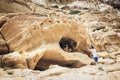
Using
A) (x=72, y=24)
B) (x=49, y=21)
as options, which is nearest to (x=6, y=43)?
(x=49, y=21)

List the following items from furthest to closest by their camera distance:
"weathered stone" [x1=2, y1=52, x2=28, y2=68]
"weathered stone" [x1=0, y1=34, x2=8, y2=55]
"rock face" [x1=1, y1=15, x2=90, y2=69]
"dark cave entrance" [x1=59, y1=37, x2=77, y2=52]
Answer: "dark cave entrance" [x1=59, y1=37, x2=77, y2=52] → "rock face" [x1=1, y1=15, x2=90, y2=69] → "weathered stone" [x1=0, y1=34, x2=8, y2=55] → "weathered stone" [x1=2, y1=52, x2=28, y2=68]

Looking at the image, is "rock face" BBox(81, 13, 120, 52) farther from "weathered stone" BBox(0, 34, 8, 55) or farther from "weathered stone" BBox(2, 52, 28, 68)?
"weathered stone" BBox(2, 52, 28, 68)

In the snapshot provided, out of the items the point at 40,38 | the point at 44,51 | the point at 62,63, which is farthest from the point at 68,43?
the point at 44,51

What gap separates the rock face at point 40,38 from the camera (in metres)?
15.6

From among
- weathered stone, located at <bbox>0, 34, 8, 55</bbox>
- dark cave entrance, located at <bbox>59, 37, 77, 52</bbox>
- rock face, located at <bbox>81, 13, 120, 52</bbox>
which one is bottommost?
rock face, located at <bbox>81, 13, 120, 52</bbox>

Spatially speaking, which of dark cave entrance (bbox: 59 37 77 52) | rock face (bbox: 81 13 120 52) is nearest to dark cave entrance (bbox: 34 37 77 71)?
dark cave entrance (bbox: 59 37 77 52)

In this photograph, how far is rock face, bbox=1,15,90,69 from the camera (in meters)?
15.6

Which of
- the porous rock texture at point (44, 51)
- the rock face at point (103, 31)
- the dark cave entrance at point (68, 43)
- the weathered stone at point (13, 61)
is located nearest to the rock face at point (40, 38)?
the porous rock texture at point (44, 51)

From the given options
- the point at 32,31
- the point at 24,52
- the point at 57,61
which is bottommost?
the point at 57,61

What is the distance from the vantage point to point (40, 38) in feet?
54.3

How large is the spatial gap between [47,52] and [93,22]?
1820 centimetres

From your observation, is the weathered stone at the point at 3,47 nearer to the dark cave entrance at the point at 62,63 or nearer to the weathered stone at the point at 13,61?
the weathered stone at the point at 13,61

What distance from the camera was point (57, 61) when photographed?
17.3 meters

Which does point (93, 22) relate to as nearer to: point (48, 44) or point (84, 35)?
point (84, 35)
